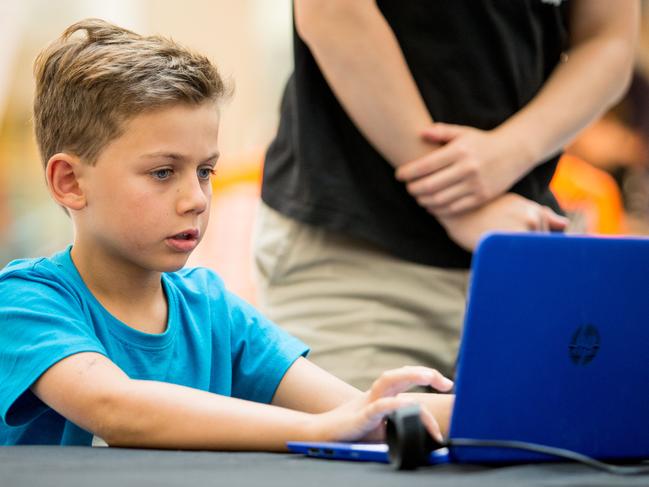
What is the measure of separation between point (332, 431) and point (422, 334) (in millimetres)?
566

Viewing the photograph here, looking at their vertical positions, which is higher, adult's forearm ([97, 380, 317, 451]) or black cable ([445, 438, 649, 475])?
black cable ([445, 438, 649, 475])

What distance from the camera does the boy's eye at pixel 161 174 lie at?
43.6 inches

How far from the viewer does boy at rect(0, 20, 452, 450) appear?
0.94 metres

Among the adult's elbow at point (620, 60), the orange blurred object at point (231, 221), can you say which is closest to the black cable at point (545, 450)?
the adult's elbow at point (620, 60)

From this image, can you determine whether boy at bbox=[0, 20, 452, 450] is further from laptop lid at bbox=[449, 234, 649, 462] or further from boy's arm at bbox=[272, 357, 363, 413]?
laptop lid at bbox=[449, 234, 649, 462]

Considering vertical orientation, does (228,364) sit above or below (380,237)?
below

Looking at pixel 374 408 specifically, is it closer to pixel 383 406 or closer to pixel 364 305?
pixel 383 406

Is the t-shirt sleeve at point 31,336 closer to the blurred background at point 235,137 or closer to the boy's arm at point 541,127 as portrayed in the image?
the boy's arm at point 541,127

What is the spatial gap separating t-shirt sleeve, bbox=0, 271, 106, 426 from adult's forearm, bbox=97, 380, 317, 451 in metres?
0.09

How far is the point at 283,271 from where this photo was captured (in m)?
1.49

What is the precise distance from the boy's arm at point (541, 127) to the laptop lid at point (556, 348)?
20.9 inches

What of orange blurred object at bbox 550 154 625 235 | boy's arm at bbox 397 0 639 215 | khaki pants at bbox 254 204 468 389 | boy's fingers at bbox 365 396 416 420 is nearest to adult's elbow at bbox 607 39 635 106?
boy's arm at bbox 397 0 639 215

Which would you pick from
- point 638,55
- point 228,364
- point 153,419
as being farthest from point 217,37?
point 153,419

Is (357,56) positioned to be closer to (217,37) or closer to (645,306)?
(645,306)
